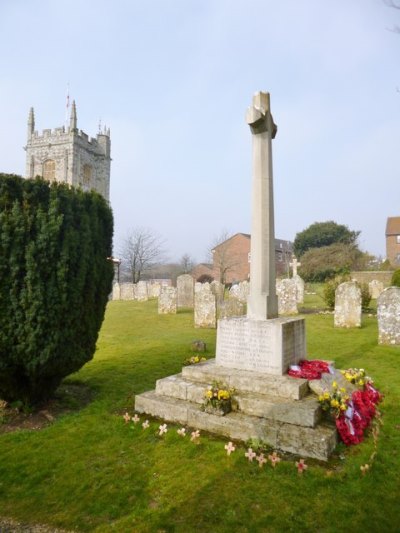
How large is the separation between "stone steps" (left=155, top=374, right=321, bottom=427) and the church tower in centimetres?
4660

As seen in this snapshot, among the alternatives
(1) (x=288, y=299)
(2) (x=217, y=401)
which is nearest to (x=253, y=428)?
(2) (x=217, y=401)

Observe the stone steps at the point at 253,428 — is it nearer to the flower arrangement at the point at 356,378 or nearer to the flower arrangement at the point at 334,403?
the flower arrangement at the point at 334,403

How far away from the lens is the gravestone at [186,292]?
877 inches

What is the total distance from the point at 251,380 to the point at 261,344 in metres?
0.56

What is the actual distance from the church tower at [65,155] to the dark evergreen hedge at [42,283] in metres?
45.8

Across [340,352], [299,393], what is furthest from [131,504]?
[340,352]

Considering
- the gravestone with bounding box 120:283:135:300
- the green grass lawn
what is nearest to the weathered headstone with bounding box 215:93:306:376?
the green grass lawn

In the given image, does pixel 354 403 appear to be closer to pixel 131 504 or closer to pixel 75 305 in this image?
pixel 131 504

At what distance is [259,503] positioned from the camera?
337cm

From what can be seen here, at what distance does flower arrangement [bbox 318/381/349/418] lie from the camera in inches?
177

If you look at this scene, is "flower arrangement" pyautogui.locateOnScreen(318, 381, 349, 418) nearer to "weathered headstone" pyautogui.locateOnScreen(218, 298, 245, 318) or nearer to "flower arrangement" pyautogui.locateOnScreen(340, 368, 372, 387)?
"flower arrangement" pyautogui.locateOnScreen(340, 368, 372, 387)

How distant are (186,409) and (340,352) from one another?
5.76 meters

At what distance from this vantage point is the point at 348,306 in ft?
43.1

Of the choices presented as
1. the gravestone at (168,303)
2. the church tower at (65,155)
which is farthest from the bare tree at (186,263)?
the gravestone at (168,303)
